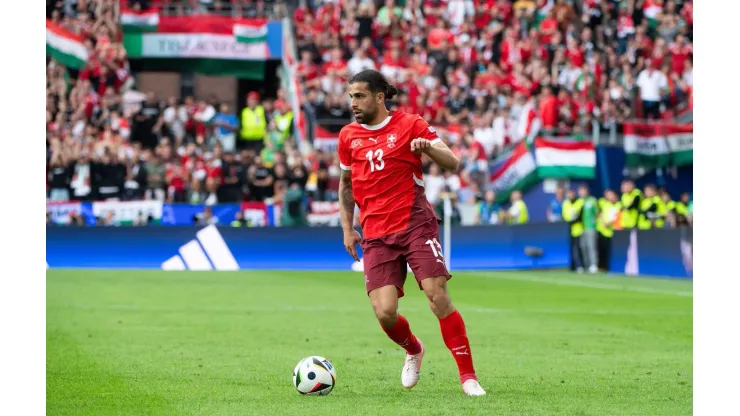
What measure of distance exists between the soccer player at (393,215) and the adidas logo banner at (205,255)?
63.3 feet

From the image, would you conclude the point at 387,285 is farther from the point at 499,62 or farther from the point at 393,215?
the point at 499,62

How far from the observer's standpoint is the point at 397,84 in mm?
31672

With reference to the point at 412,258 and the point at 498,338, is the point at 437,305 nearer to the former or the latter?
the point at 412,258

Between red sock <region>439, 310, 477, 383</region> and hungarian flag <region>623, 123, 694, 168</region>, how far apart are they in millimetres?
21977

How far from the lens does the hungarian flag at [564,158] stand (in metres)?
29.8

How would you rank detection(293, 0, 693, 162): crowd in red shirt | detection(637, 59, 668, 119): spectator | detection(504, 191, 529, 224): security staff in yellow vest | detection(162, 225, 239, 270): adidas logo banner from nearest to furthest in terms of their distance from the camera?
detection(162, 225, 239, 270): adidas logo banner → detection(504, 191, 529, 224): security staff in yellow vest → detection(293, 0, 693, 162): crowd in red shirt → detection(637, 59, 668, 119): spectator

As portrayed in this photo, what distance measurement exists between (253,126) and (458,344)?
77.7 ft

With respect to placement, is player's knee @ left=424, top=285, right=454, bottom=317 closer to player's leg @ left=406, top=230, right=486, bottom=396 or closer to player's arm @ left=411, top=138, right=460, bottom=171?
player's leg @ left=406, top=230, right=486, bottom=396

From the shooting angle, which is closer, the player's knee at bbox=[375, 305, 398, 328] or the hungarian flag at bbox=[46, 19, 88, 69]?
the player's knee at bbox=[375, 305, 398, 328]

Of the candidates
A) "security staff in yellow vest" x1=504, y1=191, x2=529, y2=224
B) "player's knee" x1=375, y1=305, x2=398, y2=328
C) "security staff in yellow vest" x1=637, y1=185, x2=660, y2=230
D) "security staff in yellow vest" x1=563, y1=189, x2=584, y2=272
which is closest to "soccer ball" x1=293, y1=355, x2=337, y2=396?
"player's knee" x1=375, y1=305, x2=398, y2=328

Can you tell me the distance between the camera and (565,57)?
33.0 m

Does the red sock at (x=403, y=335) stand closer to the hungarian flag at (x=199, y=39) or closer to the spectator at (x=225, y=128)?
the spectator at (x=225, y=128)

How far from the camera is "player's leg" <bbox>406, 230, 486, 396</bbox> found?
8.32 metres
